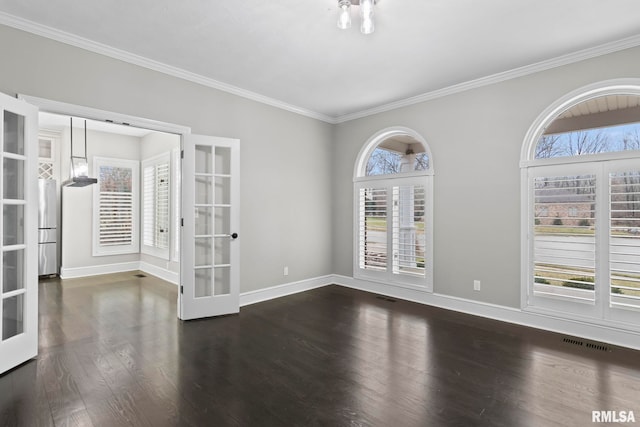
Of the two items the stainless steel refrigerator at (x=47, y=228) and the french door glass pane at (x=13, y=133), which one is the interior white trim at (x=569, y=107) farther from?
the stainless steel refrigerator at (x=47, y=228)

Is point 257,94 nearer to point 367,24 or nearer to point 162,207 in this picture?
point 367,24

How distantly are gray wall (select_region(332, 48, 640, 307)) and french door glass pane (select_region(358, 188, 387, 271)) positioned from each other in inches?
33.4

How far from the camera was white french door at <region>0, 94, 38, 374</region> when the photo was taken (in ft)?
8.25

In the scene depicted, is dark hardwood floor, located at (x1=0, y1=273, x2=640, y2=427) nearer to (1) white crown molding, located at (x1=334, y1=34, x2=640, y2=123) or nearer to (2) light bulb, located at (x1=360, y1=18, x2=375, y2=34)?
(2) light bulb, located at (x1=360, y1=18, x2=375, y2=34)

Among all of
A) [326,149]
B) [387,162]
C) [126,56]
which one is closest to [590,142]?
[387,162]

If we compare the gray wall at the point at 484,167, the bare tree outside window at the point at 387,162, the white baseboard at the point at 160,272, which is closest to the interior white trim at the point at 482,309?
the gray wall at the point at 484,167

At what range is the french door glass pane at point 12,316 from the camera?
253 cm

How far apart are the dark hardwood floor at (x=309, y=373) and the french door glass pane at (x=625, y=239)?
548 millimetres

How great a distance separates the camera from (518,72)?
3.68 m

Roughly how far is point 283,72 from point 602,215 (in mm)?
3710

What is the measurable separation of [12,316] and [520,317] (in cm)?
494

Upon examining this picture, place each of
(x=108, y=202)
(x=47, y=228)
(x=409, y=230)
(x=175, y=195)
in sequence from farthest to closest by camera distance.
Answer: (x=108, y=202), (x=47, y=228), (x=175, y=195), (x=409, y=230)

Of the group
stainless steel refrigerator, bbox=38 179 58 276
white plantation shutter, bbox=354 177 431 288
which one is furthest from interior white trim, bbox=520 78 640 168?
stainless steel refrigerator, bbox=38 179 58 276

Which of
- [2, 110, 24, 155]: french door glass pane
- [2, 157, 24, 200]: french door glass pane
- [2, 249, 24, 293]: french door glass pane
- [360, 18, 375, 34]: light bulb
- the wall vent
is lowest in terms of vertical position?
the wall vent
